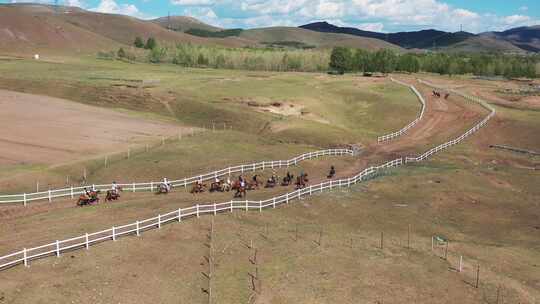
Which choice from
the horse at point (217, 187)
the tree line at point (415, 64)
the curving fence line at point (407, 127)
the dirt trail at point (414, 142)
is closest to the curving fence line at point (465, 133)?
the dirt trail at point (414, 142)

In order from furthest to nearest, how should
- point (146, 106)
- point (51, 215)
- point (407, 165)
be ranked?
point (146, 106) → point (407, 165) → point (51, 215)

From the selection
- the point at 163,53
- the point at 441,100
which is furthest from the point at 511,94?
the point at 163,53

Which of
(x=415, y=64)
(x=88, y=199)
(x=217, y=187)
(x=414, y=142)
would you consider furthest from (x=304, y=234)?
(x=415, y=64)

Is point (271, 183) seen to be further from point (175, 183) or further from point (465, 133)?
point (465, 133)

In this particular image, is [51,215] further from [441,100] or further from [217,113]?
[441,100]

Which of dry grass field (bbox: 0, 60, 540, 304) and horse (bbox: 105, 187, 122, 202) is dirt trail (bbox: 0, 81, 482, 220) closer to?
dry grass field (bbox: 0, 60, 540, 304)
